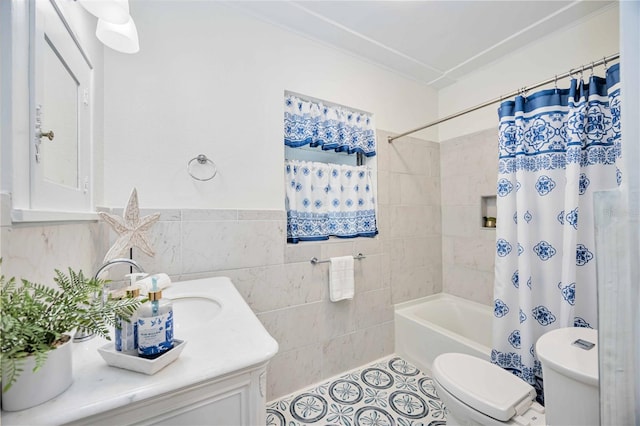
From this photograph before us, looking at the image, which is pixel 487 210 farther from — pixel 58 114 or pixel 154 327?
pixel 58 114

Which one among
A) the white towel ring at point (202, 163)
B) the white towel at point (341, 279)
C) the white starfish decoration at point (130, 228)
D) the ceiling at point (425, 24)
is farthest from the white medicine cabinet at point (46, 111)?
the white towel at point (341, 279)

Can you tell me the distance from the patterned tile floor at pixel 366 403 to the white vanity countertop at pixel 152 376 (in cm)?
121

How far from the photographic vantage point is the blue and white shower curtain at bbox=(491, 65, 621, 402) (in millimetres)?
1317

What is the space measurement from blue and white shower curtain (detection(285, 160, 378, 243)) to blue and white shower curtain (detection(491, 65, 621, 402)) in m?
0.96

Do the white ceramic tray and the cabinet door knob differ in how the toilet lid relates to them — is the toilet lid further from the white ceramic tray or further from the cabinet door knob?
the cabinet door knob

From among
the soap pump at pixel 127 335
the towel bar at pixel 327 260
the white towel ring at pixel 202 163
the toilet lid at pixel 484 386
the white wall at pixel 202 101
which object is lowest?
the toilet lid at pixel 484 386

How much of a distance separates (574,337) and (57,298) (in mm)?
1655

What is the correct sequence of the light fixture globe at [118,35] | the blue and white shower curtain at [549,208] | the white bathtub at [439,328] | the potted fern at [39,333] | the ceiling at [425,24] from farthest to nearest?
the white bathtub at [439,328], the ceiling at [425,24], the blue and white shower curtain at [549,208], the light fixture globe at [118,35], the potted fern at [39,333]

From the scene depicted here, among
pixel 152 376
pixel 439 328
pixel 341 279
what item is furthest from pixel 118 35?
pixel 439 328

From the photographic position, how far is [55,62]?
846mm

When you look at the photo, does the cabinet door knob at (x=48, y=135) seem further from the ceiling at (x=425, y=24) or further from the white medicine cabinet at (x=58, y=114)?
the ceiling at (x=425, y=24)

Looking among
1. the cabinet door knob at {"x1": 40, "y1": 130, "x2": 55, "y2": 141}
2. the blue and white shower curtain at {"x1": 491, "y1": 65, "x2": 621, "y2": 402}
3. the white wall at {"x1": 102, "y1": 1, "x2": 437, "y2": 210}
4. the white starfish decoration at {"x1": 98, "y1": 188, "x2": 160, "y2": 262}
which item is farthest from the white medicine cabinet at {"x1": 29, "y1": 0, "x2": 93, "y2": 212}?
→ the blue and white shower curtain at {"x1": 491, "y1": 65, "x2": 621, "y2": 402}

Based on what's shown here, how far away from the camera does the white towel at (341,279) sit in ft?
6.39

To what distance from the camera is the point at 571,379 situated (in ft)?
2.87
